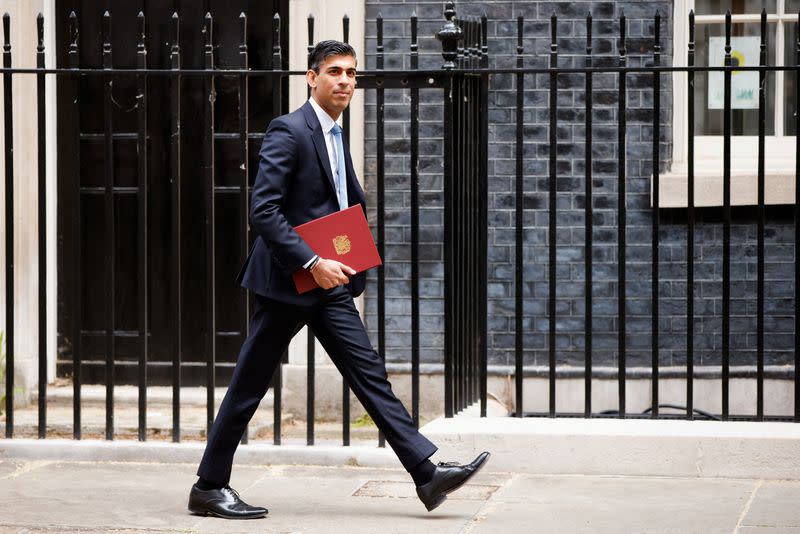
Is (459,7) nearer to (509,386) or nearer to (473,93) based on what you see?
(473,93)

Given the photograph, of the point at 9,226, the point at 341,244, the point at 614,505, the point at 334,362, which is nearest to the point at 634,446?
the point at 614,505

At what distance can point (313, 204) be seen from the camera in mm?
5566

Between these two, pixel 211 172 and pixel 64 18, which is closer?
pixel 211 172

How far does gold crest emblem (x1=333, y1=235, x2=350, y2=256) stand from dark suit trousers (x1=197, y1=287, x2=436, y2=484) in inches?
6.5

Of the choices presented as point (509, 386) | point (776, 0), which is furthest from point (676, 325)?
point (776, 0)

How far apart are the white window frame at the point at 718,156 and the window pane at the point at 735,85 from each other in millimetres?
53

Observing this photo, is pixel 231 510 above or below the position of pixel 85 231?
below

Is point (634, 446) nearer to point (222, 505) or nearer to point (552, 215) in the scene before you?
point (552, 215)

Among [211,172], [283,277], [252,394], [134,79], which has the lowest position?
[252,394]

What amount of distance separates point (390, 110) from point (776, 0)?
2.50 m

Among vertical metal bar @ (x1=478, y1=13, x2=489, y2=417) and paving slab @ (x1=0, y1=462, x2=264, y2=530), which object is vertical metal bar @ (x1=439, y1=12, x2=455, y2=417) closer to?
vertical metal bar @ (x1=478, y1=13, x2=489, y2=417)

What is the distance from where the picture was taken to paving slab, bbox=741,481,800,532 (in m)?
5.40

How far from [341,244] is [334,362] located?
493mm

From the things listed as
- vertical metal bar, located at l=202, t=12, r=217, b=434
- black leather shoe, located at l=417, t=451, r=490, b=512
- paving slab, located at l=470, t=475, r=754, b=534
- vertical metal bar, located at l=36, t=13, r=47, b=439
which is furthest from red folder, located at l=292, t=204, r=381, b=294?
vertical metal bar, located at l=36, t=13, r=47, b=439
